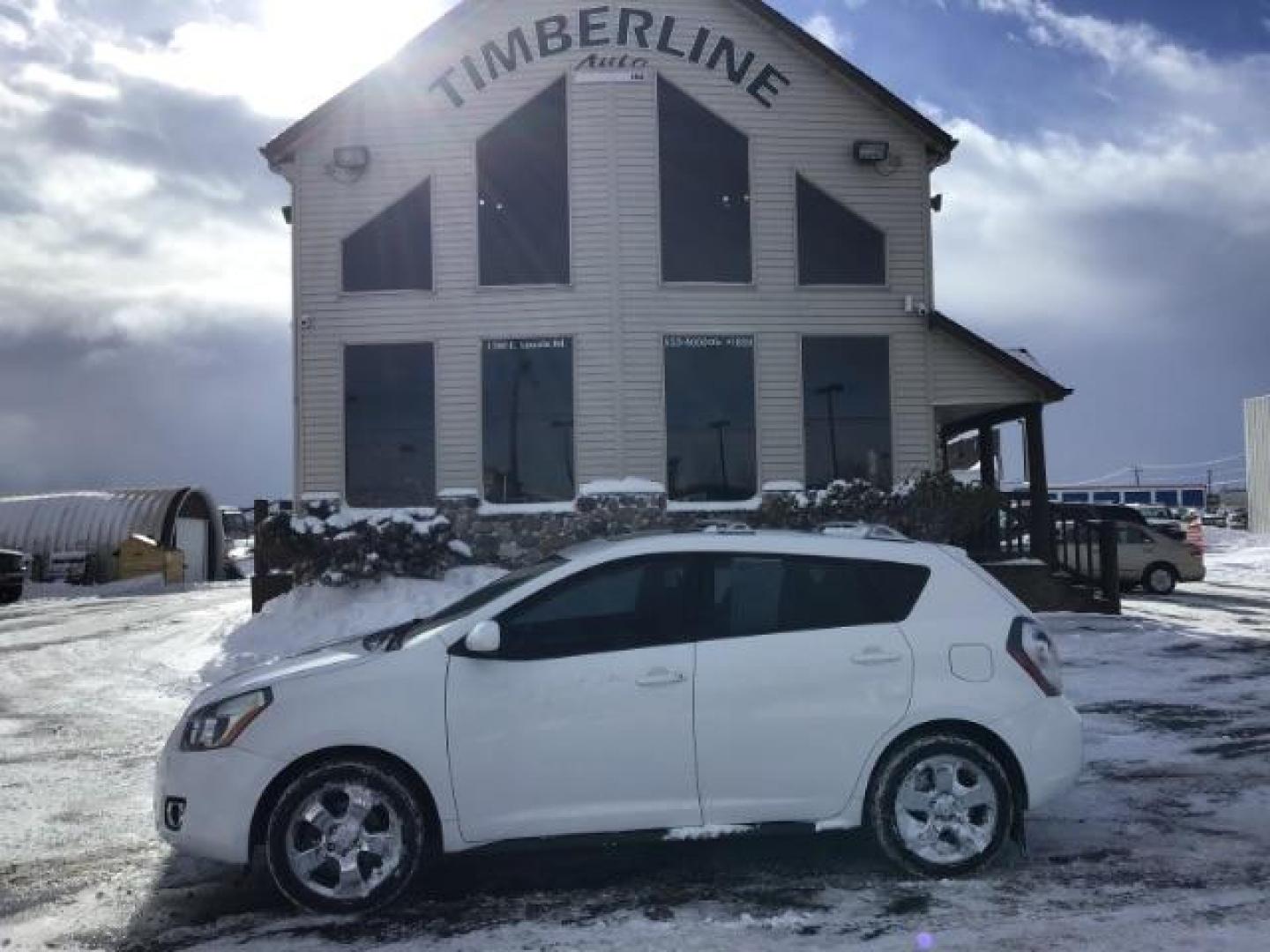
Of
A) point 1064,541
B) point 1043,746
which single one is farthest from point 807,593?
point 1064,541

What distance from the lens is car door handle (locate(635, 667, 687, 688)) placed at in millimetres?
4895

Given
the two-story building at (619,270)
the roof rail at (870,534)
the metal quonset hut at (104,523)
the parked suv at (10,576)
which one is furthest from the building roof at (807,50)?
the metal quonset hut at (104,523)

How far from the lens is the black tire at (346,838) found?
4.70 m

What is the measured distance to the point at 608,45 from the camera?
57.5ft

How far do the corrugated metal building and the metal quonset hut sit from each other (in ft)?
134

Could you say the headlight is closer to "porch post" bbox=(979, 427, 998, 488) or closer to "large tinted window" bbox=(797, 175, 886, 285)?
"large tinted window" bbox=(797, 175, 886, 285)

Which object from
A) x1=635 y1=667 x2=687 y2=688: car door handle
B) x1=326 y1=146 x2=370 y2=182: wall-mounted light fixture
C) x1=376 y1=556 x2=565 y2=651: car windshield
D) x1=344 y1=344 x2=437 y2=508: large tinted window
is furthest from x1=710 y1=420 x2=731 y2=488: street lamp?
x1=635 y1=667 x2=687 y2=688: car door handle

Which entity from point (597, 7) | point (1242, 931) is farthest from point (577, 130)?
point (1242, 931)

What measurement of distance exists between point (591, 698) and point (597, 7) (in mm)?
15225

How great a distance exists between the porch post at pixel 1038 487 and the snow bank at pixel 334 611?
8.34 m

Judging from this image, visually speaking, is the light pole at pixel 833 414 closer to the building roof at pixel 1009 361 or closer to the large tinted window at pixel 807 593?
the building roof at pixel 1009 361

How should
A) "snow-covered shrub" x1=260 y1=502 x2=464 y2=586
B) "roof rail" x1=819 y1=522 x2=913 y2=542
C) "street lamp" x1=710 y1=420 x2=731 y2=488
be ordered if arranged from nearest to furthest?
1. "roof rail" x1=819 y1=522 x2=913 y2=542
2. "snow-covered shrub" x1=260 y1=502 x2=464 y2=586
3. "street lamp" x1=710 y1=420 x2=731 y2=488

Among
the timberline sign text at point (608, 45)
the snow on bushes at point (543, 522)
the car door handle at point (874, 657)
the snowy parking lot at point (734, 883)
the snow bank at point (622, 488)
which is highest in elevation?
the timberline sign text at point (608, 45)

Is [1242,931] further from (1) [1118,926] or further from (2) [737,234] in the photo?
(2) [737,234]
